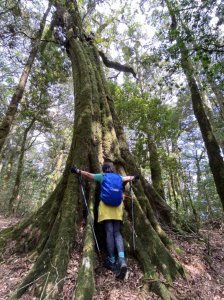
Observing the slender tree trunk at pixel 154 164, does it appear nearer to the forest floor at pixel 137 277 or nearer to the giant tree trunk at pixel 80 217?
the giant tree trunk at pixel 80 217

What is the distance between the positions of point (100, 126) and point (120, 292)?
11.6 feet

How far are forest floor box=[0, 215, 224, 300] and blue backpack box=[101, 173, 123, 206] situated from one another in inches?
34.5

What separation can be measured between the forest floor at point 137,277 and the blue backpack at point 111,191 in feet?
2.88

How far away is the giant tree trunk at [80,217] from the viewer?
3484mm

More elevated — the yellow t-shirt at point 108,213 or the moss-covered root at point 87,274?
the yellow t-shirt at point 108,213

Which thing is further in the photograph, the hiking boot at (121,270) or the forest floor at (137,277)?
the hiking boot at (121,270)

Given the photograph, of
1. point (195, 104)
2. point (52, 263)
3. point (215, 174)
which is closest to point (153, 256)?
point (52, 263)

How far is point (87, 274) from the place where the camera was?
3332 millimetres

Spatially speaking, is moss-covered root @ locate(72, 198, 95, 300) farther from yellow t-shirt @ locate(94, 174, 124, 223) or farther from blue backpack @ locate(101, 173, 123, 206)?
blue backpack @ locate(101, 173, 123, 206)

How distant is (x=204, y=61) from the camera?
6.16 meters

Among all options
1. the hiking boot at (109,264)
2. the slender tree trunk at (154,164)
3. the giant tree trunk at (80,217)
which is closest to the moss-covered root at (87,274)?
the giant tree trunk at (80,217)

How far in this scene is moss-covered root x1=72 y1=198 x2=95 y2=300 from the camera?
3076 mm

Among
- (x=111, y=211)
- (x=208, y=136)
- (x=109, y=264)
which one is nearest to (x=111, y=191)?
(x=111, y=211)

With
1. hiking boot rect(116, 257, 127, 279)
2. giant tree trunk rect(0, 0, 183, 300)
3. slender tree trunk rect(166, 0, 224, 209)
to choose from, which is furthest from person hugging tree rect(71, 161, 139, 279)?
slender tree trunk rect(166, 0, 224, 209)
